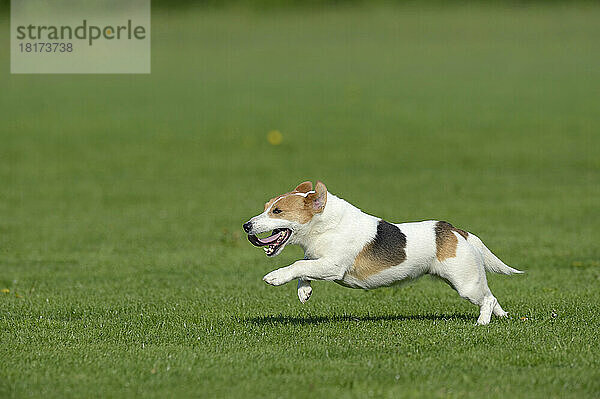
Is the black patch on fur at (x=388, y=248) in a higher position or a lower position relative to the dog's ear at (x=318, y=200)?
lower

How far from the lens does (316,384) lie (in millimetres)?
7855

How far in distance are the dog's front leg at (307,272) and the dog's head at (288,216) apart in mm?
266

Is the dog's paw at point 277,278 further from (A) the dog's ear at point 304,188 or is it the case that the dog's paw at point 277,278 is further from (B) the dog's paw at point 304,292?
(A) the dog's ear at point 304,188

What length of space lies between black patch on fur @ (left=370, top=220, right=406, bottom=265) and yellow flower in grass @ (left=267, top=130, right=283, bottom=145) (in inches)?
1033

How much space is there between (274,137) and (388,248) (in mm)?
27220

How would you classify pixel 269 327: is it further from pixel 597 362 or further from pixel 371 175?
pixel 371 175

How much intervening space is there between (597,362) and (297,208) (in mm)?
3328

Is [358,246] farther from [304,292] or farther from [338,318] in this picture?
[338,318]

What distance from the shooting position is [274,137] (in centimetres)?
3703

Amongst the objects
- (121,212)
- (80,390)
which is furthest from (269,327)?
(121,212)

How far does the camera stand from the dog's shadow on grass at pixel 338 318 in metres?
10.7

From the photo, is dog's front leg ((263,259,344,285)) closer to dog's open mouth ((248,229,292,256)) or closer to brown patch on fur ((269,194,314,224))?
dog's open mouth ((248,229,292,256))

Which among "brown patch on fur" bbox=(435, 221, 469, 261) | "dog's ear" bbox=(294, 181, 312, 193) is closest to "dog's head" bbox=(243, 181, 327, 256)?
"dog's ear" bbox=(294, 181, 312, 193)
